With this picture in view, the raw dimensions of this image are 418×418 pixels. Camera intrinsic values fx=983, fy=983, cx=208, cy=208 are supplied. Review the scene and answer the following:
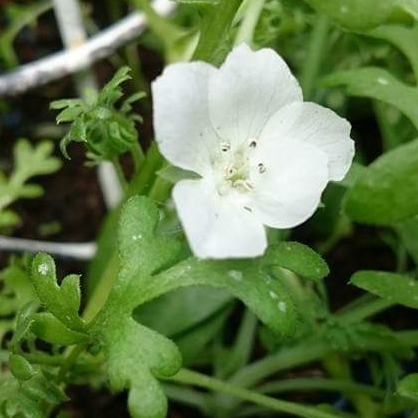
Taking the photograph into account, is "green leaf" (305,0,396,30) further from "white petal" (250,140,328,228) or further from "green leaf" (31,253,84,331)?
"green leaf" (31,253,84,331)

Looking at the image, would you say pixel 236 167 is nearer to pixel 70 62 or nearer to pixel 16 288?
pixel 16 288

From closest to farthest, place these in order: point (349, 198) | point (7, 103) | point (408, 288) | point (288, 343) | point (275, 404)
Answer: point (349, 198), point (408, 288), point (275, 404), point (288, 343), point (7, 103)

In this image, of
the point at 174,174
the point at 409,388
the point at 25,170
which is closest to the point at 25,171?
the point at 25,170

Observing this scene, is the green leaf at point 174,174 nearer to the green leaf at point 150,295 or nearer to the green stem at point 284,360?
the green leaf at point 150,295

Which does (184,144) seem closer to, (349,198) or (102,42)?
(349,198)

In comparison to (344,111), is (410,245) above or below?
above

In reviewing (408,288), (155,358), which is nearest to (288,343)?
(408,288)
